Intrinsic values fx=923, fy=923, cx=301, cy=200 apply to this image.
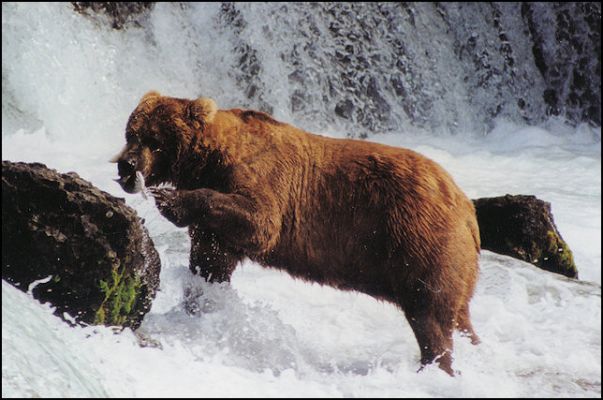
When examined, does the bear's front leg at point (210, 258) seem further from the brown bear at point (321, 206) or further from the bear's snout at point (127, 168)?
the bear's snout at point (127, 168)

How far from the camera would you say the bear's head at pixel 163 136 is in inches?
181

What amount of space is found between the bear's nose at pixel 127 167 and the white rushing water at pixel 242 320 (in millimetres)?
730

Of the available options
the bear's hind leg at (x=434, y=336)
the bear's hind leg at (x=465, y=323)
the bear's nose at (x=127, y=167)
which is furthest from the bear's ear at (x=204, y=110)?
the bear's hind leg at (x=465, y=323)

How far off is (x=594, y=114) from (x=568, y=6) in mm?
1630

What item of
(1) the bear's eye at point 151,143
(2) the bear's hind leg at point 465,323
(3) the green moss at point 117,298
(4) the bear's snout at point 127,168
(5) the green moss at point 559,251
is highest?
(1) the bear's eye at point 151,143

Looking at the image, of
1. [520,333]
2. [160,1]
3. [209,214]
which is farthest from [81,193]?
[160,1]

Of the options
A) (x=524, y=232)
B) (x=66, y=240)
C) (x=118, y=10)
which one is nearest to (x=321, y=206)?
(x=66, y=240)

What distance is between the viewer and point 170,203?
14.1ft

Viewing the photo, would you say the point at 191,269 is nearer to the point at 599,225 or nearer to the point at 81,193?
the point at 81,193

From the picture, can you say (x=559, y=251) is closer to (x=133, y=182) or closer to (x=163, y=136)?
(x=163, y=136)

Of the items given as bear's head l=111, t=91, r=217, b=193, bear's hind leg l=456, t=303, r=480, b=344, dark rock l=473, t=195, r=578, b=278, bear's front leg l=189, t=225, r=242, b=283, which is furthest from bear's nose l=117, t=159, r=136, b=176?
dark rock l=473, t=195, r=578, b=278

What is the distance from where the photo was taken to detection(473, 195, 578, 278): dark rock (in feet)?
21.5

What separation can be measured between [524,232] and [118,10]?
6.26 metres

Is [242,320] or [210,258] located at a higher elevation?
[210,258]
